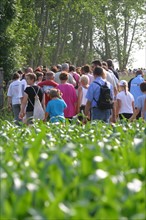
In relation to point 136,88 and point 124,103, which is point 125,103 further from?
point 136,88

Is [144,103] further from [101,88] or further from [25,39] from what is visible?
[25,39]

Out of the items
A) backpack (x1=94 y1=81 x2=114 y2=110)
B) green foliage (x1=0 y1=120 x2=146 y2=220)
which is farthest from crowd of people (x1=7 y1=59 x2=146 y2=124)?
green foliage (x1=0 y1=120 x2=146 y2=220)

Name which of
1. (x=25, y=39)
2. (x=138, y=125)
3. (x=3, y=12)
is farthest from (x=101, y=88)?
(x=25, y=39)

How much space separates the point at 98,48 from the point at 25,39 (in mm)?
49616

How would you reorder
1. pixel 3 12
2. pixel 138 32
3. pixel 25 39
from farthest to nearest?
1. pixel 138 32
2. pixel 25 39
3. pixel 3 12

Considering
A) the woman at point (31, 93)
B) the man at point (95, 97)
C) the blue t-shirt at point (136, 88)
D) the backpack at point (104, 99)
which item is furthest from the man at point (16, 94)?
the backpack at point (104, 99)

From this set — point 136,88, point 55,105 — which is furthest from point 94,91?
point 136,88

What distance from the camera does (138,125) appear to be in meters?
9.57

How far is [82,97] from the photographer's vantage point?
17.9 m

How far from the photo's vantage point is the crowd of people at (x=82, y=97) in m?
15.5

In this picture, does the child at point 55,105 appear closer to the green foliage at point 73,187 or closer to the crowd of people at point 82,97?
the crowd of people at point 82,97

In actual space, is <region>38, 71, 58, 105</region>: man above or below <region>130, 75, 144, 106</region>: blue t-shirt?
above

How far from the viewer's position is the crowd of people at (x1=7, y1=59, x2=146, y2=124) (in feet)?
50.8

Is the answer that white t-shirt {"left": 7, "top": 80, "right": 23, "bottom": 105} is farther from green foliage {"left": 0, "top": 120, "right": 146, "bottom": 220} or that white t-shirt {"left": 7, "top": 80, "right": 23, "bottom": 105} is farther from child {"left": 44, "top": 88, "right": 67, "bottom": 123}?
green foliage {"left": 0, "top": 120, "right": 146, "bottom": 220}
